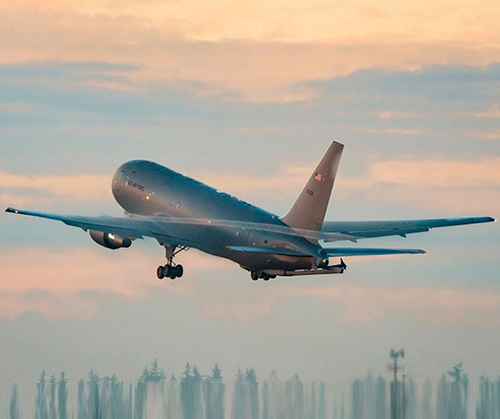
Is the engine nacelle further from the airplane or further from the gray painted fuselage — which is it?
the gray painted fuselage

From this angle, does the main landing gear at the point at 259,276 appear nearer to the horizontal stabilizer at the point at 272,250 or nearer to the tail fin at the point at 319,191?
the horizontal stabilizer at the point at 272,250

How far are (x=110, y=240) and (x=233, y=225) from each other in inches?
507

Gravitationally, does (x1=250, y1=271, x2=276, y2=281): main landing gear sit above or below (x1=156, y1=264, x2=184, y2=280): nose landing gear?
below

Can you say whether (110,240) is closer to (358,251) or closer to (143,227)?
(143,227)

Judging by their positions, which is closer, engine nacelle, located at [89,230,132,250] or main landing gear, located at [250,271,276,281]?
main landing gear, located at [250,271,276,281]

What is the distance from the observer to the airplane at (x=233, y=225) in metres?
123

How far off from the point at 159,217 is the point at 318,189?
21052 mm

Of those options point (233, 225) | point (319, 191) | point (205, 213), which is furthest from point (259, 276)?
point (319, 191)

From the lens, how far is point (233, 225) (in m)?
130

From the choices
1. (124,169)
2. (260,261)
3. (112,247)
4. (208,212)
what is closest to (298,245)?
(260,261)

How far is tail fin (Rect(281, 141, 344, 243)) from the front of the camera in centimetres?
12281

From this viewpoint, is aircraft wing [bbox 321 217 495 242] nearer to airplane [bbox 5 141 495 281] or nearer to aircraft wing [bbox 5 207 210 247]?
airplane [bbox 5 141 495 281]

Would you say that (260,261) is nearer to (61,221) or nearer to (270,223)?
(270,223)

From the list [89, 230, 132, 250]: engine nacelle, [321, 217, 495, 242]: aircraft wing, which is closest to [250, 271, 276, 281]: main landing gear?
[321, 217, 495, 242]: aircraft wing
